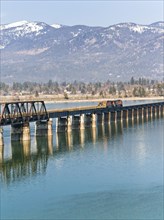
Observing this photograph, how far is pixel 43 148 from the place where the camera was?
84125 millimetres

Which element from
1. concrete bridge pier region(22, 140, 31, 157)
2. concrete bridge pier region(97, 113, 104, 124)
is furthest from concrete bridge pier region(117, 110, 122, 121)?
concrete bridge pier region(22, 140, 31, 157)

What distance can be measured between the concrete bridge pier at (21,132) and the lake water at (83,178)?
1468mm

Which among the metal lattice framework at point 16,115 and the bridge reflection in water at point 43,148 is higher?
the metal lattice framework at point 16,115

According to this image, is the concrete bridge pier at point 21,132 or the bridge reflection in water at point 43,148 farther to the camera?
the concrete bridge pier at point 21,132

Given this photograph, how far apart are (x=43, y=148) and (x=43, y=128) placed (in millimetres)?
14414

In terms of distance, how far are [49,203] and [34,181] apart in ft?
30.4

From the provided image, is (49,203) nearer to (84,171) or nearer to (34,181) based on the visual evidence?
(34,181)

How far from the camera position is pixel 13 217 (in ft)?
157

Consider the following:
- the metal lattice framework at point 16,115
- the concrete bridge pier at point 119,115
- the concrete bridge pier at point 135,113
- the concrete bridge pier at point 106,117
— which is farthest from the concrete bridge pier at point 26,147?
the concrete bridge pier at point 135,113

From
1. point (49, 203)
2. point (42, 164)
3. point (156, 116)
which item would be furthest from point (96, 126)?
point (49, 203)

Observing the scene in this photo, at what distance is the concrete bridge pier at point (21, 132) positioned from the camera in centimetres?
8995

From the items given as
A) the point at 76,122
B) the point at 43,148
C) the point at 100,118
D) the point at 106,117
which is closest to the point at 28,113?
the point at 43,148

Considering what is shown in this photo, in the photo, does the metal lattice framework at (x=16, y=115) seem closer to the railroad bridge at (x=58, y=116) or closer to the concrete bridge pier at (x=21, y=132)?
the railroad bridge at (x=58, y=116)

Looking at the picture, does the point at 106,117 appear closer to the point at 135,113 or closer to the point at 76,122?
the point at 135,113
